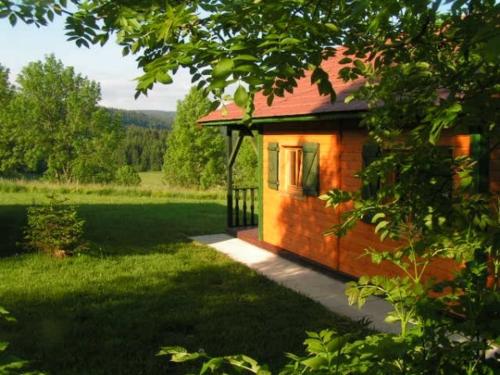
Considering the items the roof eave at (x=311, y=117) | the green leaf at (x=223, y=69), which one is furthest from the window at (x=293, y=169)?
the green leaf at (x=223, y=69)

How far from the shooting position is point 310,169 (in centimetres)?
796

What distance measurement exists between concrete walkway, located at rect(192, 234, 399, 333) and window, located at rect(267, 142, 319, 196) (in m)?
1.32

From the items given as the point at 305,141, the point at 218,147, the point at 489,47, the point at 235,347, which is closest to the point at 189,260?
the point at 305,141

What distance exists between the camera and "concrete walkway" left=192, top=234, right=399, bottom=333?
595cm

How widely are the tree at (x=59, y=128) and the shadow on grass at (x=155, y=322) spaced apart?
4276cm

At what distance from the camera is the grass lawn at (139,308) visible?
469 cm

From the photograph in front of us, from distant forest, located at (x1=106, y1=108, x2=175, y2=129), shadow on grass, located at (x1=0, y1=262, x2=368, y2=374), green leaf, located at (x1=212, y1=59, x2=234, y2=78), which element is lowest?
shadow on grass, located at (x1=0, y1=262, x2=368, y2=374)

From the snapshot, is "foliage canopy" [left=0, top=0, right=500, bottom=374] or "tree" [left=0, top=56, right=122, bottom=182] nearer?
"foliage canopy" [left=0, top=0, right=500, bottom=374]

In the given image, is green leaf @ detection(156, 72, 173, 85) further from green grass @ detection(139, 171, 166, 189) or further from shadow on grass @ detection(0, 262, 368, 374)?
green grass @ detection(139, 171, 166, 189)

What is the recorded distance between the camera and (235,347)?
4758 millimetres

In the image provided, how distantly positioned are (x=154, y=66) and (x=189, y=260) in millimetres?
7040

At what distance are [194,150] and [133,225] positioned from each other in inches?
1491

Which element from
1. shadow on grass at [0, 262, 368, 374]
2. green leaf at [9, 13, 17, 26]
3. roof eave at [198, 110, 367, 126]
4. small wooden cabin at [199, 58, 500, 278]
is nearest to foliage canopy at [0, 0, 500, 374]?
green leaf at [9, 13, 17, 26]

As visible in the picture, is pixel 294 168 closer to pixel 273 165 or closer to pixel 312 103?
pixel 273 165
